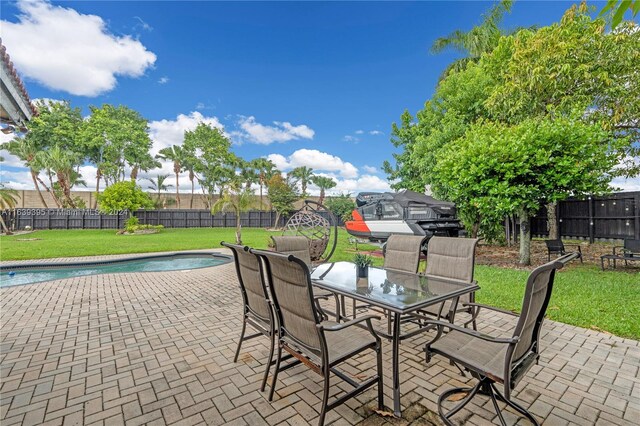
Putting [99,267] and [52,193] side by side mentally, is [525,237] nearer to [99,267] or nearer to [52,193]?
[99,267]

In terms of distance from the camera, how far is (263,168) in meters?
26.8

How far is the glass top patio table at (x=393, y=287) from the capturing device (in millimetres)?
2209

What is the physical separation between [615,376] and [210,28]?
1322 centimetres

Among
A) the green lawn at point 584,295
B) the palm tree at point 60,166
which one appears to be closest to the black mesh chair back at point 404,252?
the green lawn at point 584,295

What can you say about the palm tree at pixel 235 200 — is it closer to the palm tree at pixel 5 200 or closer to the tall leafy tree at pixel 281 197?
the tall leafy tree at pixel 281 197

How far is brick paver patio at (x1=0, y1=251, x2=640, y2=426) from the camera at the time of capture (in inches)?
77.8

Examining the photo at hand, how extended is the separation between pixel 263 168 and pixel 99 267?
19.4 metres

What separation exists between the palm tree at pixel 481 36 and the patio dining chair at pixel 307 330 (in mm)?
15498

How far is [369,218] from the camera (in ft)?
33.4

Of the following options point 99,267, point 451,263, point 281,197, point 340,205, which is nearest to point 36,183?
point 281,197

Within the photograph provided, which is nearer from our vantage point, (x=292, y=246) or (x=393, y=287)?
(x=393, y=287)

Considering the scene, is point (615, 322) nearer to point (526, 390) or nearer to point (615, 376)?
point (615, 376)

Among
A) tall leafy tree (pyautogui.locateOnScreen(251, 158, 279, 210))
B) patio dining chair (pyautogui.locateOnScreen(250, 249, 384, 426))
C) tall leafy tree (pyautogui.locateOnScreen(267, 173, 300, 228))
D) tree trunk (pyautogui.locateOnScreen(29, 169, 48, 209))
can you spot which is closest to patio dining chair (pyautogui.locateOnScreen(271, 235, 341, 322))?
patio dining chair (pyautogui.locateOnScreen(250, 249, 384, 426))

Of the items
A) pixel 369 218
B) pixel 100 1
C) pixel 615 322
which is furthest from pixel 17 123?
pixel 369 218
